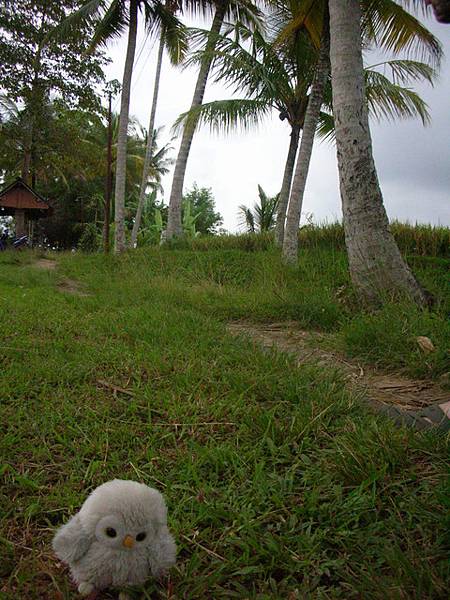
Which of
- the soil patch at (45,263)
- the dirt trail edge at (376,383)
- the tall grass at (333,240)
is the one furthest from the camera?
the soil patch at (45,263)

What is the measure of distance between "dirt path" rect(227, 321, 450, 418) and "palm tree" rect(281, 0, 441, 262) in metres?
4.05

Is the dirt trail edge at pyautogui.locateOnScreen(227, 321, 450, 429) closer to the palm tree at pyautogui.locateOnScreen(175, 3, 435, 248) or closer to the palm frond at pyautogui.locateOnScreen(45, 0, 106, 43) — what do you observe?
the palm tree at pyautogui.locateOnScreen(175, 3, 435, 248)

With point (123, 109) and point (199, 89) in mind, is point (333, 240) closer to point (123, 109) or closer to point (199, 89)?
point (199, 89)

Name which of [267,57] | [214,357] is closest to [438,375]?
[214,357]

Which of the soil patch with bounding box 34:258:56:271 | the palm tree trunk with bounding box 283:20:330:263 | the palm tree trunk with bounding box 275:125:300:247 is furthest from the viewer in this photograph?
the palm tree trunk with bounding box 275:125:300:247

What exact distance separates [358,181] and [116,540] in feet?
14.5

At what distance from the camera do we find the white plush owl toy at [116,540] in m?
1.08

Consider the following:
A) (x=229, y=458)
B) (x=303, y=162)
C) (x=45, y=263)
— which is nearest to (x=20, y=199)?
(x=45, y=263)

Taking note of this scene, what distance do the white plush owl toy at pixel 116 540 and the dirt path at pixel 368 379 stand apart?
1473 mm

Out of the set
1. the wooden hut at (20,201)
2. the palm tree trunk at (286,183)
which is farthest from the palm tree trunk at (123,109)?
the wooden hut at (20,201)

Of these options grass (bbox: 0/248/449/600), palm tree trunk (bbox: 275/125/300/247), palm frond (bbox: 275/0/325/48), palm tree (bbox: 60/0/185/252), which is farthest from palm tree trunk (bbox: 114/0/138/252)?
grass (bbox: 0/248/449/600)

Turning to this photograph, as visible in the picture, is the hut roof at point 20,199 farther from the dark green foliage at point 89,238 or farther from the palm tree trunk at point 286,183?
the palm tree trunk at point 286,183

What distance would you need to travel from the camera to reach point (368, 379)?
2910mm

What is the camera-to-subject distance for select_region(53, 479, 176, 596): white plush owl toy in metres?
1.08
